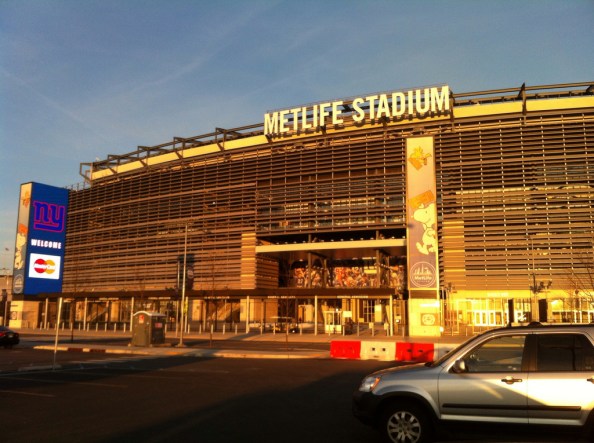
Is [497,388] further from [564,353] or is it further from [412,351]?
[412,351]

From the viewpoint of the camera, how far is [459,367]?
750 cm

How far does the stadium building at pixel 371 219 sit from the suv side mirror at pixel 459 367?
3174 cm

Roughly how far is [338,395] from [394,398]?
555 cm

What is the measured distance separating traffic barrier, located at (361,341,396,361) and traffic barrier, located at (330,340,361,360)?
9.6 inches

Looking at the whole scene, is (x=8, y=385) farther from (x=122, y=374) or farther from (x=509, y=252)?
(x=509, y=252)

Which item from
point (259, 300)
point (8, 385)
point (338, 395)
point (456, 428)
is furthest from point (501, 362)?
point (259, 300)

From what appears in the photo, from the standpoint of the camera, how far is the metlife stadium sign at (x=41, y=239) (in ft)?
149

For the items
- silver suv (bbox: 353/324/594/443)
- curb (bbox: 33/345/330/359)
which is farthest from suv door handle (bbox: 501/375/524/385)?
curb (bbox: 33/345/330/359)

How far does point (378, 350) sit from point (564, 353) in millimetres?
17206

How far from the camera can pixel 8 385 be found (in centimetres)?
1528

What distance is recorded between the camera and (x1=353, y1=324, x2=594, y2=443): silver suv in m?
7.01

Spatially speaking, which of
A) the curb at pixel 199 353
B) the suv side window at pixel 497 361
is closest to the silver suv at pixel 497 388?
the suv side window at pixel 497 361

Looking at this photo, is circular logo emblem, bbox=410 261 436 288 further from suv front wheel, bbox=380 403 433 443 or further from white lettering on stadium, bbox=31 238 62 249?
suv front wheel, bbox=380 403 433 443

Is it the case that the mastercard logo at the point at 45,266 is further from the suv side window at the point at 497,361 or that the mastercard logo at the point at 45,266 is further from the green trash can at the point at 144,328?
the suv side window at the point at 497,361
